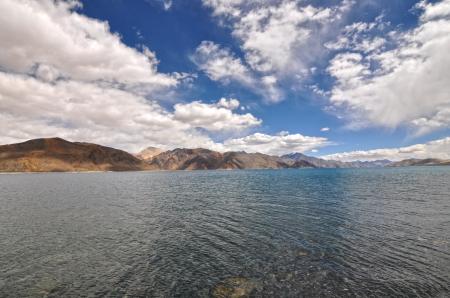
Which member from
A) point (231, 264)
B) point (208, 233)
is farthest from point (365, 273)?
point (208, 233)

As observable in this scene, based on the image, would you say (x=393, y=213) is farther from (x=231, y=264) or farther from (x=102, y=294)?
(x=102, y=294)

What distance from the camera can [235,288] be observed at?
1934cm

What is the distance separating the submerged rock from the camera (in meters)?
18.5

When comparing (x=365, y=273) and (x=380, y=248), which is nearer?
(x=365, y=273)

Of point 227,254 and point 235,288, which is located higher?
point 227,254

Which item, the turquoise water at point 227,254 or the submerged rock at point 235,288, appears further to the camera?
the turquoise water at point 227,254

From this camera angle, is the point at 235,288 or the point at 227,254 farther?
the point at 227,254

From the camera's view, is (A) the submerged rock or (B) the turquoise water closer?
(A) the submerged rock

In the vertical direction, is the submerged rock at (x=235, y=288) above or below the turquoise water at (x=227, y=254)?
below

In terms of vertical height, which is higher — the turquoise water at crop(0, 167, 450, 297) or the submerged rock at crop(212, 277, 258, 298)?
the turquoise water at crop(0, 167, 450, 297)

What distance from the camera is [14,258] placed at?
25016 mm

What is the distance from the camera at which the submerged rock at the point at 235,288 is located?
18.5 m

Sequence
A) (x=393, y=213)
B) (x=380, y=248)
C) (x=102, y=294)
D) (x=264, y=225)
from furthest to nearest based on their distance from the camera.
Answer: (x=393, y=213) < (x=264, y=225) < (x=380, y=248) < (x=102, y=294)

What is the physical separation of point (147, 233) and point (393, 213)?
1595 inches
